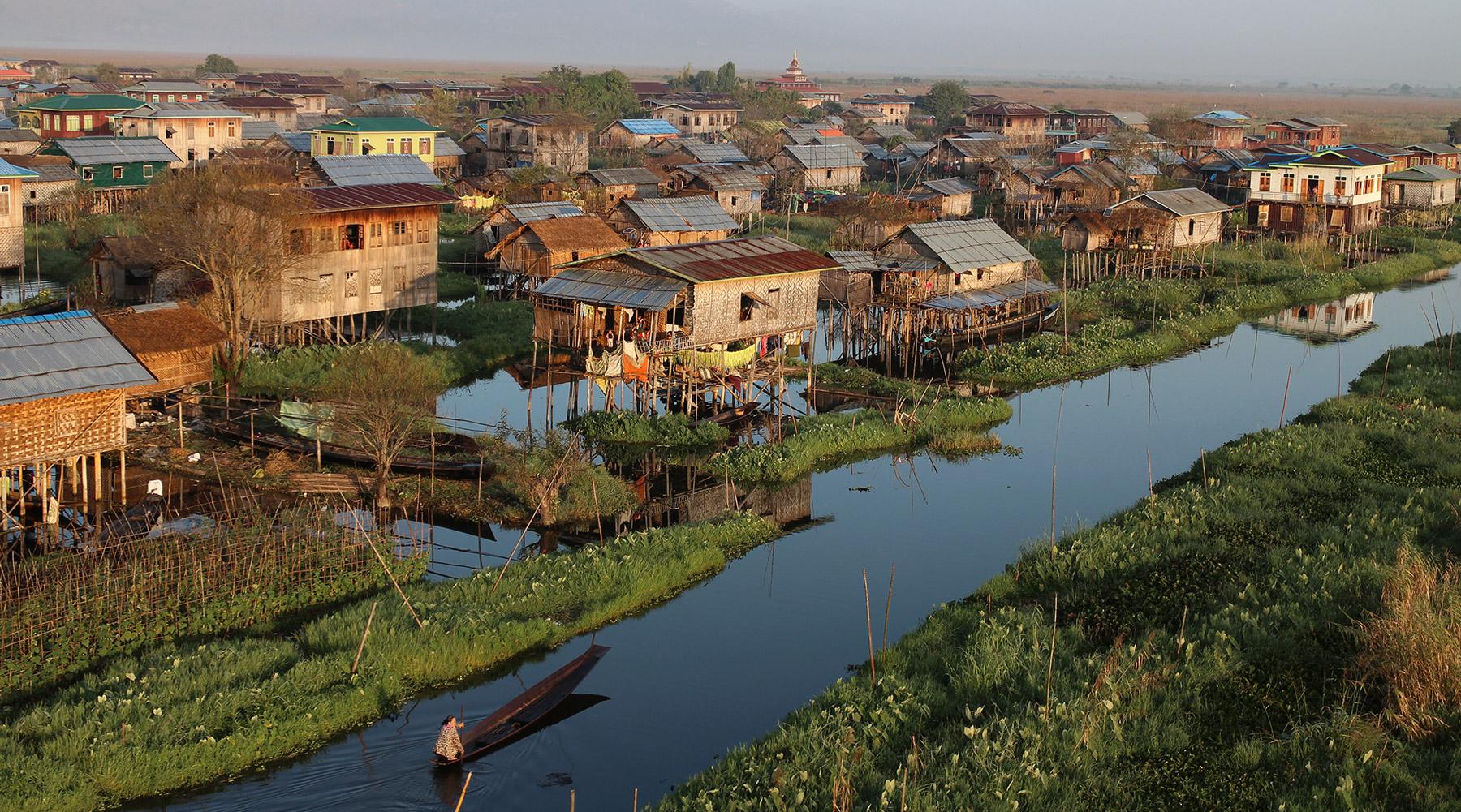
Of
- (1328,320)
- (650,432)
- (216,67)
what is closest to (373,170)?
(650,432)

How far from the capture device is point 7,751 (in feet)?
41.5

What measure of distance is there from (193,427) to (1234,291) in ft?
100

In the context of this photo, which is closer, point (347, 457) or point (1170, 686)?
point (1170, 686)

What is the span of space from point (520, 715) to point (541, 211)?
26.2m

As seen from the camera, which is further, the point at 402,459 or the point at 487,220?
the point at 487,220

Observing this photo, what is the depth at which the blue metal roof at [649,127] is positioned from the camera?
7250 centimetres

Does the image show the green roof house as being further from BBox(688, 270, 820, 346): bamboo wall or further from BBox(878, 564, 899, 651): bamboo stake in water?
BBox(878, 564, 899, 651): bamboo stake in water

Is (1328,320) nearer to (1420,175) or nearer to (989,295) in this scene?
(989,295)

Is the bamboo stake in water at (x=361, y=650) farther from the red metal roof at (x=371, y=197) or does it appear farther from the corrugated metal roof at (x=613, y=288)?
the red metal roof at (x=371, y=197)

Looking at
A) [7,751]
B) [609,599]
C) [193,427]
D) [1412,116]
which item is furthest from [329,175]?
[1412,116]

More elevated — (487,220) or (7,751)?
(487,220)

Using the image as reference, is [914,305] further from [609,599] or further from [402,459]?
[609,599]

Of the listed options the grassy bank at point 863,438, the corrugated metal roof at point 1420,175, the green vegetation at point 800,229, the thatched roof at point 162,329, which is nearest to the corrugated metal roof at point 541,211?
the green vegetation at point 800,229

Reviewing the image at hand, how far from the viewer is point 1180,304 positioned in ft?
131
